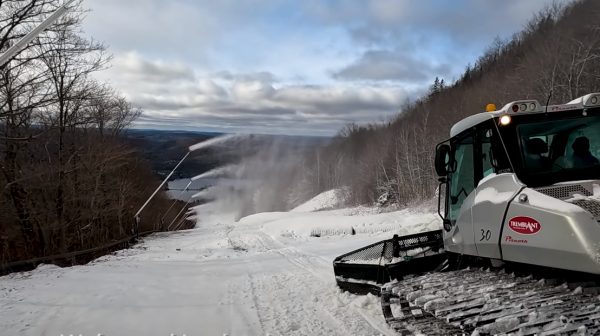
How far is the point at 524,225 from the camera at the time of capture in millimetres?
4043

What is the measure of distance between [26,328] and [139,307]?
1706mm

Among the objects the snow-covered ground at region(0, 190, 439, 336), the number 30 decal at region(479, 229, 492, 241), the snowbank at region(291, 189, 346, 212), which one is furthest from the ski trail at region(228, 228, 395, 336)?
the snowbank at region(291, 189, 346, 212)

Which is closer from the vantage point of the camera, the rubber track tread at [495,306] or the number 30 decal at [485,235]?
the rubber track tread at [495,306]

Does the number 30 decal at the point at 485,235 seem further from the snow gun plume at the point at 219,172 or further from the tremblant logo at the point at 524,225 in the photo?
the snow gun plume at the point at 219,172

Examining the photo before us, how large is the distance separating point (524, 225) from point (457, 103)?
67702 millimetres

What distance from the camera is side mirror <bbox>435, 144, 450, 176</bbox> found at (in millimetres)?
6219

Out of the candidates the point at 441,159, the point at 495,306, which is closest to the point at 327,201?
the point at 441,159

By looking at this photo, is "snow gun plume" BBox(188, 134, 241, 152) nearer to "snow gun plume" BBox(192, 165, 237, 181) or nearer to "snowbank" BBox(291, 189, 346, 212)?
"snow gun plume" BBox(192, 165, 237, 181)

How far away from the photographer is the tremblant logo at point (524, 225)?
12.8 ft

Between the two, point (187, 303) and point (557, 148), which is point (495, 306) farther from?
point (187, 303)

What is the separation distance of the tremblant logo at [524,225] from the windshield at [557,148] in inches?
18.6

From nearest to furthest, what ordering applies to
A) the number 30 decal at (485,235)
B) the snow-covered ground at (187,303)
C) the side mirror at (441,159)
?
1. the number 30 decal at (485,235)
2. the side mirror at (441,159)
3. the snow-covered ground at (187,303)

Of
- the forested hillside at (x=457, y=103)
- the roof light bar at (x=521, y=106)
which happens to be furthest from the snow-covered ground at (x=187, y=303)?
the forested hillside at (x=457, y=103)

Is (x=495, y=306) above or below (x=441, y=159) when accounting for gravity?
below
